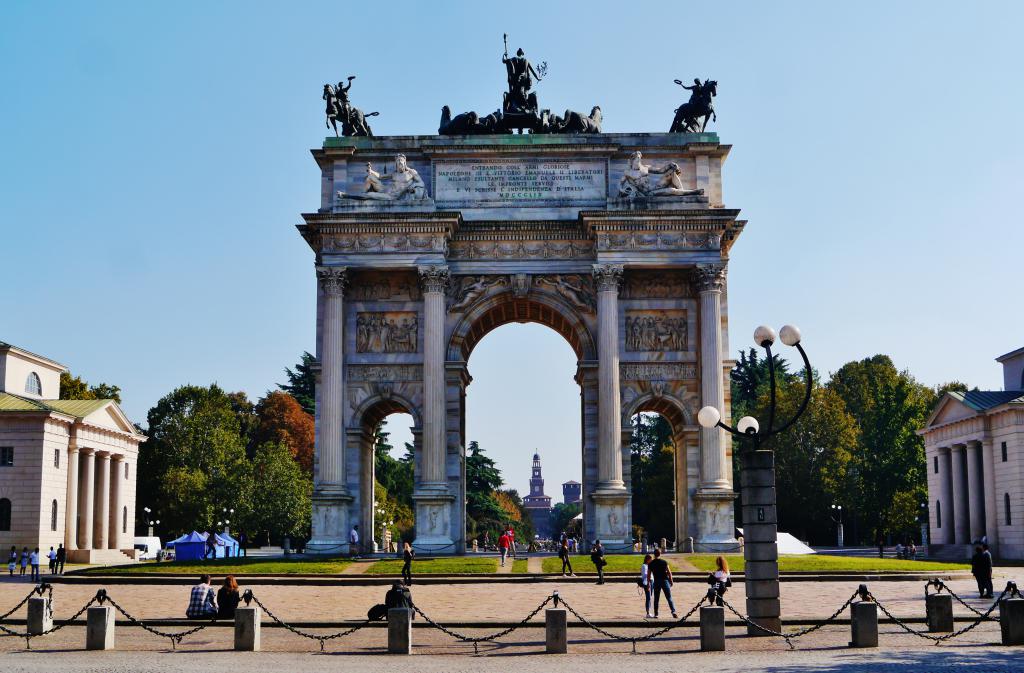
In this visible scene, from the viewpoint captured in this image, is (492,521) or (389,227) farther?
(492,521)

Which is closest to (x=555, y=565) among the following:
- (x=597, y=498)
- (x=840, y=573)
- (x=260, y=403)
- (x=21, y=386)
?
(x=597, y=498)

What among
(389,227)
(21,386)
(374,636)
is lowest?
(374,636)

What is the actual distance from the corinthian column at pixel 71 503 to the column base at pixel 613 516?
118 feet

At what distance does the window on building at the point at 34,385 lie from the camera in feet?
251

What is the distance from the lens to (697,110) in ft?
181

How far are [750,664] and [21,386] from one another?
2543 inches

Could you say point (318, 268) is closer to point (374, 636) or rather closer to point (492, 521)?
point (374, 636)

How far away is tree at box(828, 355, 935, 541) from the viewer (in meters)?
91.1


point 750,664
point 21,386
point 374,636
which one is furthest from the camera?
point 21,386

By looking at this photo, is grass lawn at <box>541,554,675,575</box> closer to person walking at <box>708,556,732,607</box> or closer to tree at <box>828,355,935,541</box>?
person walking at <box>708,556,732,607</box>

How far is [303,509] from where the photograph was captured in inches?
3693

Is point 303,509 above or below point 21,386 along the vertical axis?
below

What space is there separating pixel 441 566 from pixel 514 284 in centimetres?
1435

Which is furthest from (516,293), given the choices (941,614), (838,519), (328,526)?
(838,519)
